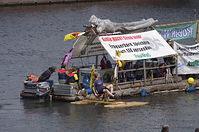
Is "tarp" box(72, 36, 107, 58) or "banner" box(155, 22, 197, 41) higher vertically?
"banner" box(155, 22, 197, 41)

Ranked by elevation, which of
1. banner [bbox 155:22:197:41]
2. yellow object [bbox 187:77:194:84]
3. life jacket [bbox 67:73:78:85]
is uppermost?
banner [bbox 155:22:197:41]

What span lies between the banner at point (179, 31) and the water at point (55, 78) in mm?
→ 3575

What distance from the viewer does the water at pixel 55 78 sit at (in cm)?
3020

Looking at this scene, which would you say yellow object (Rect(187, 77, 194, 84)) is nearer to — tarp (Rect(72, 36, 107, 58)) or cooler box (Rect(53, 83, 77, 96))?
tarp (Rect(72, 36, 107, 58))

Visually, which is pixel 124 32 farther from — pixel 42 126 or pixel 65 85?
pixel 42 126

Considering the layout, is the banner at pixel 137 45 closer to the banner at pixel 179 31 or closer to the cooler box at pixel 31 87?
the banner at pixel 179 31

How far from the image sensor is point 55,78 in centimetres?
4188

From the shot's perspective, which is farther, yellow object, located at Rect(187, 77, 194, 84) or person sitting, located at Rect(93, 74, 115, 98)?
yellow object, located at Rect(187, 77, 194, 84)

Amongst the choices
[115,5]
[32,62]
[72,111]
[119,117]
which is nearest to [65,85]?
[72,111]

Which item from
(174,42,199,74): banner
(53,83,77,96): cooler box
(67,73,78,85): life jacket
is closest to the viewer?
(53,83,77,96): cooler box

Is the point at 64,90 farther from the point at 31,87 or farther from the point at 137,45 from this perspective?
the point at 137,45

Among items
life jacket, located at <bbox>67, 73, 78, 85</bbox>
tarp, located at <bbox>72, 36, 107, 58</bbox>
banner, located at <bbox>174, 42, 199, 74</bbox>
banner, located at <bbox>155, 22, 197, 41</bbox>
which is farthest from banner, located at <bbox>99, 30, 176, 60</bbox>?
life jacket, located at <bbox>67, 73, 78, 85</bbox>

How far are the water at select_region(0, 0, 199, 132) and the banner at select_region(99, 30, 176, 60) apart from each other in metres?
2.38

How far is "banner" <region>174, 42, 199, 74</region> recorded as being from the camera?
1469 inches
